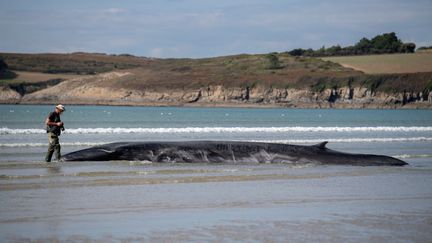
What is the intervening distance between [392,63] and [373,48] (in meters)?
34.6

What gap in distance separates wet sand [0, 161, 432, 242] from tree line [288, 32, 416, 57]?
162481 mm

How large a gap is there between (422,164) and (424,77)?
118 meters

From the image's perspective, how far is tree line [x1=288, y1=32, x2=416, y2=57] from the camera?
6845 inches

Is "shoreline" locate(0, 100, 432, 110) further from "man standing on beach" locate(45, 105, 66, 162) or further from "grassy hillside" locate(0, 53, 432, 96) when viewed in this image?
"man standing on beach" locate(45, 105, 66, 162)

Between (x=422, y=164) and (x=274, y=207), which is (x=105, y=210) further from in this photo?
(x=422, y=164)

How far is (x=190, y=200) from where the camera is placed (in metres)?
11.4

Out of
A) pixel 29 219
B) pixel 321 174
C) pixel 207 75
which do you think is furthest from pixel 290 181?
pixel 207 75

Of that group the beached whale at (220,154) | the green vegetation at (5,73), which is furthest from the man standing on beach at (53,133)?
the green vegetation at (5,73)

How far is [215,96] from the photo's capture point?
147625mm

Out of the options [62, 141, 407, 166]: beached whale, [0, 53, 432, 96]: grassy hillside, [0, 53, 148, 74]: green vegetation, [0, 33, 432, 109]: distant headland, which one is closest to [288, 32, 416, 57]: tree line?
[0, 33, 432, 109]: distant headland

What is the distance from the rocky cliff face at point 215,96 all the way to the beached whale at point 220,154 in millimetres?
116198

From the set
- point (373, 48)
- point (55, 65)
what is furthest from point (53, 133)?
point (55, 65)

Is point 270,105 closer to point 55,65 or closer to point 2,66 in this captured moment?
point 2,66

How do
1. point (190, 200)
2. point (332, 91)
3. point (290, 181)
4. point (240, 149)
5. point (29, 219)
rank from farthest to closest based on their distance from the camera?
point (332, 91), point (240, 149), point (290, 181), point (190, 200), point (29, 219)
